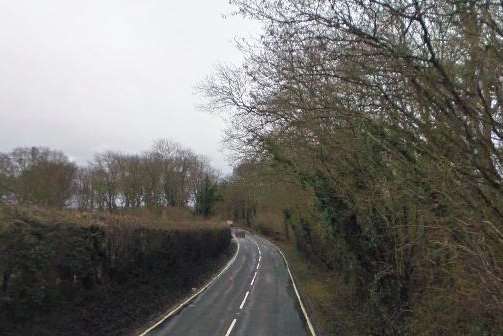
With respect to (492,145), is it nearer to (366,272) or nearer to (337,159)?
(337,159)

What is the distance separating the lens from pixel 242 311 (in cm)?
1870

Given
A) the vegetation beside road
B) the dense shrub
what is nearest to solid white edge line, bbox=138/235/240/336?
the dense shrub

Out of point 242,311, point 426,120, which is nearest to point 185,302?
point 242,311

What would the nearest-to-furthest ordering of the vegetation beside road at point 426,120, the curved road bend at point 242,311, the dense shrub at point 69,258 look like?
the vegetation beside road at point 426,120 → the dense shrub at point 69,258 → the curved road bend at point 242,311

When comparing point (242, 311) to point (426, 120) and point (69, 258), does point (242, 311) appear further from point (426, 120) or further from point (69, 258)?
point (426, 120)

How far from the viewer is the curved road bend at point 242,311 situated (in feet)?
48.8

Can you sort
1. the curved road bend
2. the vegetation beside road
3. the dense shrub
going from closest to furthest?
the vegetation beside road, the dense shrub, the curved road bend

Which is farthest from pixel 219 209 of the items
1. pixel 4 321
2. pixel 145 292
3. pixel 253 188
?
pixel 4 321

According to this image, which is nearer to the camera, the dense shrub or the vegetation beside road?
the vegetation beside road

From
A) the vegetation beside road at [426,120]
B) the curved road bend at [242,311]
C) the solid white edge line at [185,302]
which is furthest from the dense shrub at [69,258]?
the vegetation beside road at [426,120]

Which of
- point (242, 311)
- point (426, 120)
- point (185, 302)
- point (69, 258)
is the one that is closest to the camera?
point (426, 120)

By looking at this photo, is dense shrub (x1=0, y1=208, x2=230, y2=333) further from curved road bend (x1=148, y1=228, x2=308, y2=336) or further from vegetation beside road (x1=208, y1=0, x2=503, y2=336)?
vegetation beside road (x1=208, y1=0, x2=503, y2=336)

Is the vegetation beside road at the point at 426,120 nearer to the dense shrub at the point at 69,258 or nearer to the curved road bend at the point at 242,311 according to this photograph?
the curved road bend at the point at 242,311

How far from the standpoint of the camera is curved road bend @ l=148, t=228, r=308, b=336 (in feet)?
48.8
